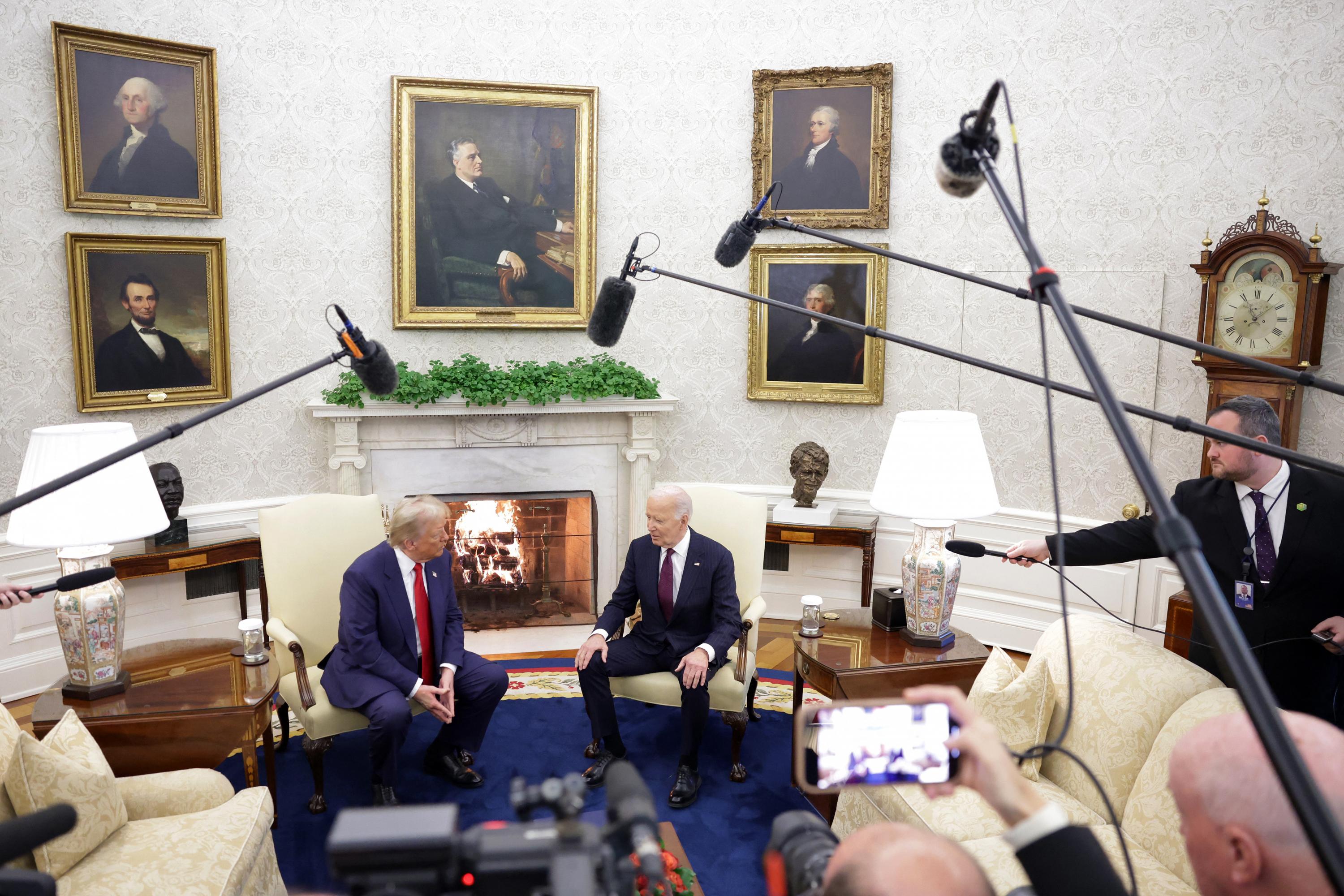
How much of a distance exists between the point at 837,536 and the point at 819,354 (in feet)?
4.33

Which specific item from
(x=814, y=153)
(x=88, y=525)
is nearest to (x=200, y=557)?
(x=88, y=525)

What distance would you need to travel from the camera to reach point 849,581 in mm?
6508

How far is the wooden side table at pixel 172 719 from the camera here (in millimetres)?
3398

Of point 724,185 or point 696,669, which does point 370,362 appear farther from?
point 724,185

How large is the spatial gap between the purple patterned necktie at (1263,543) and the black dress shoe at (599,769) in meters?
2.77

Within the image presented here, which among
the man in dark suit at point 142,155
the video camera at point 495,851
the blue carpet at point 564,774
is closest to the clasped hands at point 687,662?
the blue carpet at point 564,774

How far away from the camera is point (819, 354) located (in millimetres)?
6375

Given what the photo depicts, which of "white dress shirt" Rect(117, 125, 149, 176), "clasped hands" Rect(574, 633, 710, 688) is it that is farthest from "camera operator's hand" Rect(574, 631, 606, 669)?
"white dress shirt" Rect(117, 125, 149, 176)

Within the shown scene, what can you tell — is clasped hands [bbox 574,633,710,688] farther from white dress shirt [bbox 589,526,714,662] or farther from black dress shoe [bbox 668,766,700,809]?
black dress shoe [bbox 668,766,700,809]

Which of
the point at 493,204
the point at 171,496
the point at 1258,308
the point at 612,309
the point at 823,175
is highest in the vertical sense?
the point at 823,175

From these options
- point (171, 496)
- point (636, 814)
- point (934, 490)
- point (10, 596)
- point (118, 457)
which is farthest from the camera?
point (171, 496)

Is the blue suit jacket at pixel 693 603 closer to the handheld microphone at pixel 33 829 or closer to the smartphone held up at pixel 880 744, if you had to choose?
the smartphone held up at pixel 880 744

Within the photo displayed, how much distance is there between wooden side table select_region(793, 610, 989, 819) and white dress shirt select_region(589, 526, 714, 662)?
2.06 feet

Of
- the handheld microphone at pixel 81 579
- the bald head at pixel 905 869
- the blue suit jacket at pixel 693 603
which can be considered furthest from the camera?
the blue suit jacket at pixel 693 603
